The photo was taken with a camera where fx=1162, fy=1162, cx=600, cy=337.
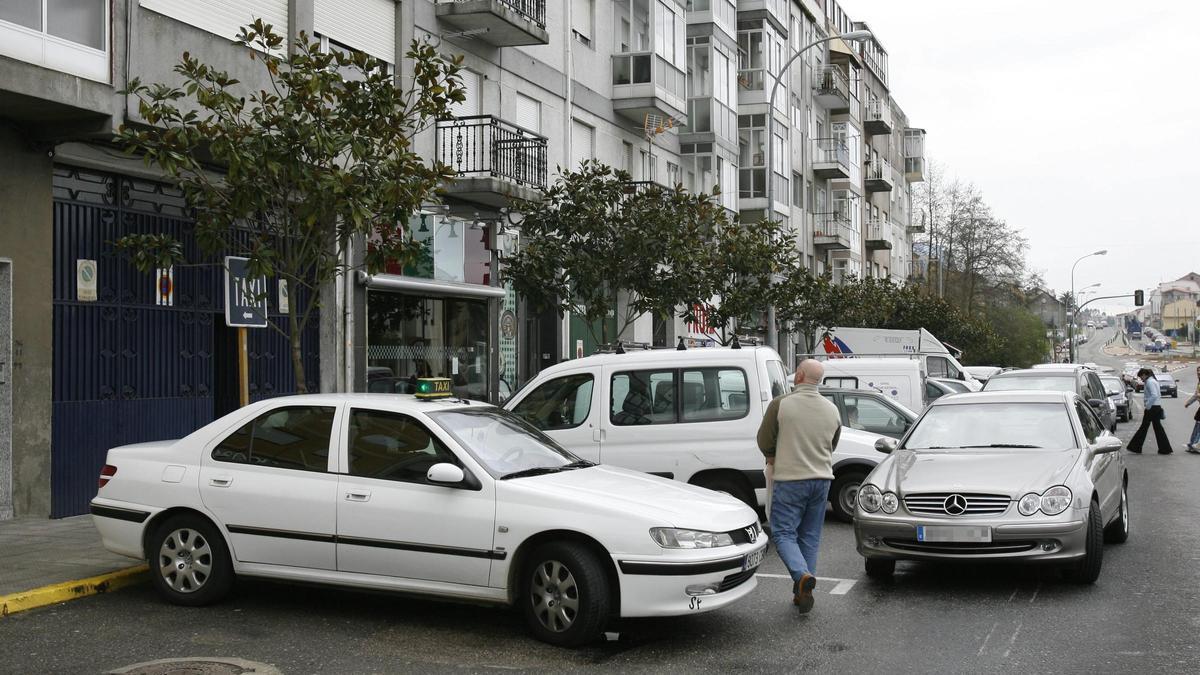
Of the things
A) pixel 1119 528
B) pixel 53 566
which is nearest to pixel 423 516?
pixel 53 566

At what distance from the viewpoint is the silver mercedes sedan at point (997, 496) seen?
332 inches

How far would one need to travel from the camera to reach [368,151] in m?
11.0

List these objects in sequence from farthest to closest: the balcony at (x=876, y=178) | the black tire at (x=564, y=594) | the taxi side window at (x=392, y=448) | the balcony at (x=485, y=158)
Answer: the balcony at (x=876, y=178) → the balcony at (x=485, y=158) → the taxi side window at (x=392, y=448) → the black tire at (x=564, y=594)

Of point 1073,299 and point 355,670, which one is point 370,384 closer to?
point 355,670

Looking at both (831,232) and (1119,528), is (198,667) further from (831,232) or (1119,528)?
(831,232)

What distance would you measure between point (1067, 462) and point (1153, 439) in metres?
21.2

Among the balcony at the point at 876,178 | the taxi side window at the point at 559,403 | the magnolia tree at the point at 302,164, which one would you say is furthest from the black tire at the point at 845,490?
the balcony at the point at 876,178

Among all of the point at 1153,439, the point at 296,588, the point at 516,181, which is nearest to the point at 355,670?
the point at 296,588

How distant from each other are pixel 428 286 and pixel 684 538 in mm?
12647

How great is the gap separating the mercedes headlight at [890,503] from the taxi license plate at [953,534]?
0.26 meters

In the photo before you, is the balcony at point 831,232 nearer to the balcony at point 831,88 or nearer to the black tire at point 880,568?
the balcony at point 831,88

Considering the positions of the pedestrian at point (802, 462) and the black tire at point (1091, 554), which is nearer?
the pedestrian at point (802, 462)

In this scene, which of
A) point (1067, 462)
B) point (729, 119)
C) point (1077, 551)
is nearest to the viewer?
point (1077, 551)

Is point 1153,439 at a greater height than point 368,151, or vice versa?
point 368,151
